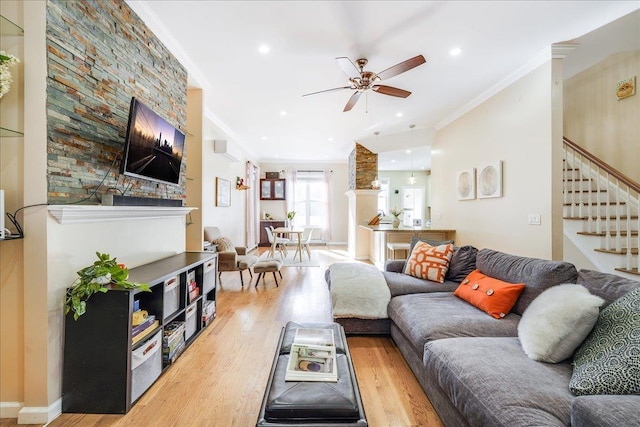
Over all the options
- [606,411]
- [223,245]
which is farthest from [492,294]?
[223,245]

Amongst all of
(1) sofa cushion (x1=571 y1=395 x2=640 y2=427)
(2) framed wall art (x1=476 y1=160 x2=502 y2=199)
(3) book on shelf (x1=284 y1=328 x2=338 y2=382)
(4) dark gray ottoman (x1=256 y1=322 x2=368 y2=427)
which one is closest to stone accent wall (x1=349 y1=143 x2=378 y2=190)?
(2) framed wall art (x1=476 y1=160 x2=502 y2=199)

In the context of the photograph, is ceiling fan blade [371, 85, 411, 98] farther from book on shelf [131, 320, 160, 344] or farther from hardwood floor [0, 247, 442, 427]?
book on shelf [131, 320, 160, 344]

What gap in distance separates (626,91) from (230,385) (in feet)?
18.2

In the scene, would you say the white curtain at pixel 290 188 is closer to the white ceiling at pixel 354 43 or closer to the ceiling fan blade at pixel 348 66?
the white ceiling at pixel 354 43

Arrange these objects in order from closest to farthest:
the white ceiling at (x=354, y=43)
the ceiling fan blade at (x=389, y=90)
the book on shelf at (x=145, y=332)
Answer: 1. the book on shelf at (x=145, y=332)
2. the white ceiling at (x=354, y=43)
3. the ceiling fan blade at (x=389, y=90)

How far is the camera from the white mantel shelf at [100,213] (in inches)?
62.8

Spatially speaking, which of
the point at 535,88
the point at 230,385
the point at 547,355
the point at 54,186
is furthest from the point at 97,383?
the point at 535,88

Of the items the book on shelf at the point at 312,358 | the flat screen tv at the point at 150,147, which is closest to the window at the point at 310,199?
the flat screen tv at the point at 150,147

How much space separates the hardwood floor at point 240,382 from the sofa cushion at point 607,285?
114 cm

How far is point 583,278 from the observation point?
1.68 meters

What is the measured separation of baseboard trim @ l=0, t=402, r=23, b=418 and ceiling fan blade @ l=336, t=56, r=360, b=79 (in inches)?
136

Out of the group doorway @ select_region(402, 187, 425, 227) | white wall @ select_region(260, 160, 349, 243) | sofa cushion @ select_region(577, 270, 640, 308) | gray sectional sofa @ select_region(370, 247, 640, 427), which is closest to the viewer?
gray sectional sofa @ select_region(370, 247, 640, 427)

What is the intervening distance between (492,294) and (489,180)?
2.62 m

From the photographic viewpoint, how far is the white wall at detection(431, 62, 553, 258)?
3.17m
